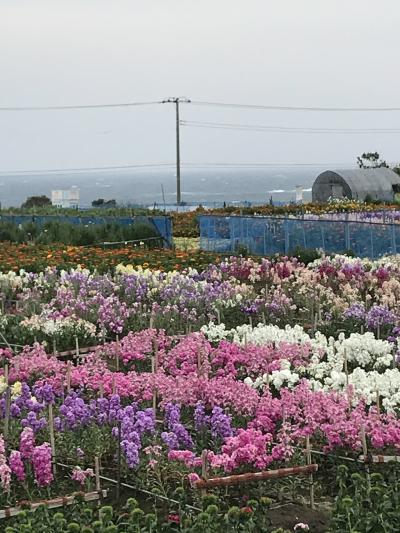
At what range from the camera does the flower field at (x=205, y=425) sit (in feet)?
17.8

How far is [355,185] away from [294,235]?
84.3ft

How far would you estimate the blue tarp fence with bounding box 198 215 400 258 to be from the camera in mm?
20703

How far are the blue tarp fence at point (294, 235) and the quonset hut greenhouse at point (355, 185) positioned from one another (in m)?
21.7

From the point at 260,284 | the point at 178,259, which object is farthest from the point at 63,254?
the point at 260,284

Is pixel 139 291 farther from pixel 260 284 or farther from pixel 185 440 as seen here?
pixel 185 440

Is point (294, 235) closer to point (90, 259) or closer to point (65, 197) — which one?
point (90, 259)

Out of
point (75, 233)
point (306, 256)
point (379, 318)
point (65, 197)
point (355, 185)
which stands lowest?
point (379, 318)

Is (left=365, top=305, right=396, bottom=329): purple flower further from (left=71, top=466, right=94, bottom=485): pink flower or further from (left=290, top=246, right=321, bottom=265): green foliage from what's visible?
(left=290, top=246, right=321, bottom=265): green foliage

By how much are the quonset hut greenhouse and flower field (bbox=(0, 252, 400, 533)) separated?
37.2 metres

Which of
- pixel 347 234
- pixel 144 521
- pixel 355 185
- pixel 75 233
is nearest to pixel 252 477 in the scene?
pixel 144 521

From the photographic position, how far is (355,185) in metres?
48.0

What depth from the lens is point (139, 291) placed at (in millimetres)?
13047

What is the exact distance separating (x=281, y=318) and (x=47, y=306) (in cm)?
300

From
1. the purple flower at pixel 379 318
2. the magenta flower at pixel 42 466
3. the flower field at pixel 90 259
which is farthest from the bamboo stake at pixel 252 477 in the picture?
the flower field at pixel 90 259
